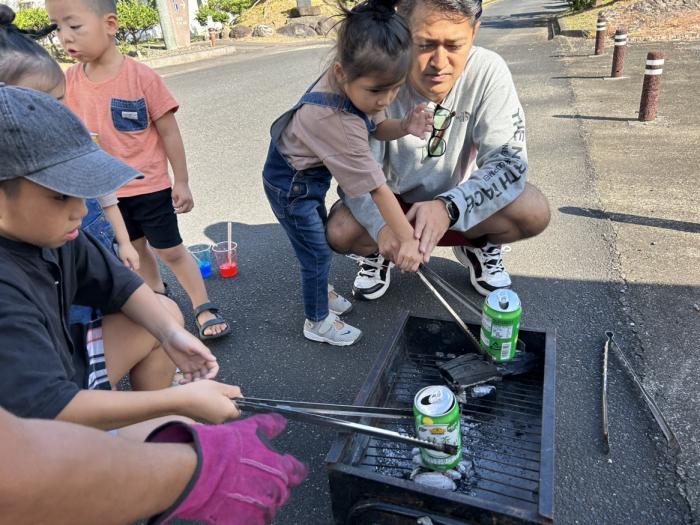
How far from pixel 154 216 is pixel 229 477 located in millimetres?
1911

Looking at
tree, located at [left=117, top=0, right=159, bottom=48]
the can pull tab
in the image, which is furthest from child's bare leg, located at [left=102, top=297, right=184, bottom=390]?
tree, located at [left=117, top=0, right=159, bottom=48]

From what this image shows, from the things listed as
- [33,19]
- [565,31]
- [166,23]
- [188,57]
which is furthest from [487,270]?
[33,19]

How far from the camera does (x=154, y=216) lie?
110 inches

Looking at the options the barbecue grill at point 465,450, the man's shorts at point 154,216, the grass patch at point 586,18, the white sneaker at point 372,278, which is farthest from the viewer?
the grass patch at point 586,18

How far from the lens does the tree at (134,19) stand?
1912 centimetres

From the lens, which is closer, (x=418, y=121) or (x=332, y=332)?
(x=418, y=121)

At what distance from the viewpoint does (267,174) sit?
2596 millimetres

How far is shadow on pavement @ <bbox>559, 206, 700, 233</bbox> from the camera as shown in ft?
11.5

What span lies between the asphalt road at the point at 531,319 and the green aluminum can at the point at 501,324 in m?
0.36

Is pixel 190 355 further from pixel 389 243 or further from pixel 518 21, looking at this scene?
pixel 518 21

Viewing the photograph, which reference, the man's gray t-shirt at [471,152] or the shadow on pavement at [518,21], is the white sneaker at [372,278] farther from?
the shadow on pavement at [518,21]

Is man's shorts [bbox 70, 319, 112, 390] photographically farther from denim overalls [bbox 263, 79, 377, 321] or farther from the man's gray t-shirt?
the man's gray t-shirt

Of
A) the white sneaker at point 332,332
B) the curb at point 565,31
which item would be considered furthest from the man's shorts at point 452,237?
the curb at point 565,31

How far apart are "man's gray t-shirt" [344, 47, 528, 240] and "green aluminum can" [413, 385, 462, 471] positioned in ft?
3.55
